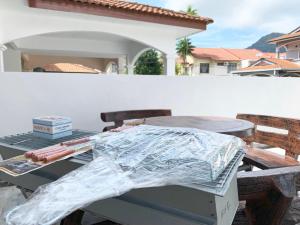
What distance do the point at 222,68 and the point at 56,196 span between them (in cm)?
3622

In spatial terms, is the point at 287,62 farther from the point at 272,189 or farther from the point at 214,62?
the point at 272,189

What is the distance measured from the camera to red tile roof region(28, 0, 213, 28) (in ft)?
16.6

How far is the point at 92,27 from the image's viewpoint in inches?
243

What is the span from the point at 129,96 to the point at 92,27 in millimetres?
2901

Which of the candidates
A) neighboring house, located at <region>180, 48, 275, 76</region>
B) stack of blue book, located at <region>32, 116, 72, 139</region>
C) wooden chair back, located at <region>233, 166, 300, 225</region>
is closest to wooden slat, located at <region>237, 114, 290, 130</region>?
wooden chair back, located at <region>233, 166, 300, 225</region>

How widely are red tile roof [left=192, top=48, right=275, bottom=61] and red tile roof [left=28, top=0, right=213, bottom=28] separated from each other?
2836cm

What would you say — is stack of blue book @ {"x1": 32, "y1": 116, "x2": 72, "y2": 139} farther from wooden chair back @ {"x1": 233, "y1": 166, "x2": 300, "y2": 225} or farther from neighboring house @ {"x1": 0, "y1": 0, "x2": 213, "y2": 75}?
neighboring house @ {"x1": 0, "y1": 0, "x2": 213, "y2": 75}

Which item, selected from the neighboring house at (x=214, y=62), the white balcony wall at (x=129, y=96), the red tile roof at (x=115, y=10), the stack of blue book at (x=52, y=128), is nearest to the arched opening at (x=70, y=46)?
the red tile roof at (x=115, y=10)

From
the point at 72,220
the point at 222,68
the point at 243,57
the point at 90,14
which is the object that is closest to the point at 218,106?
the point at 90,14

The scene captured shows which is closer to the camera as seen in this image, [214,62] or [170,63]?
[170,63]

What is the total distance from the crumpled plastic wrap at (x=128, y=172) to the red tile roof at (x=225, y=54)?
3464cm

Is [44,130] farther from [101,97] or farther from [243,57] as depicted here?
[243,57]

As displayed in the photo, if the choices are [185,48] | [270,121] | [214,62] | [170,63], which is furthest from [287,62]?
[270,121]

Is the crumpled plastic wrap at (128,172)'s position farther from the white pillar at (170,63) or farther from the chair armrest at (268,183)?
the white pillar at (170,63)
